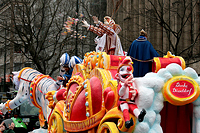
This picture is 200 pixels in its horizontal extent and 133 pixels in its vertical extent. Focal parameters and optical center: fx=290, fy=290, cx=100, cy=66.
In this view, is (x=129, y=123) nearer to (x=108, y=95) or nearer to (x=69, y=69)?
(x=108, y=95)

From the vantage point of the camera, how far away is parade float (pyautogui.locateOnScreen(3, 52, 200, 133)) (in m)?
4.02

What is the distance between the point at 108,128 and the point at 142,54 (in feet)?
7.59

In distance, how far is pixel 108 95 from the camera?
4707 mm

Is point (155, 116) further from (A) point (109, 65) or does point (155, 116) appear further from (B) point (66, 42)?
(B) point (66, 42)

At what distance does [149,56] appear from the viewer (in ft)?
20.2

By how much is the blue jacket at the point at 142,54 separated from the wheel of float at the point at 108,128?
1.82 m

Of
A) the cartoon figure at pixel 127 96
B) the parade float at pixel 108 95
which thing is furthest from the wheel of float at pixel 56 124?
the cartoon figure at pixel 127 96

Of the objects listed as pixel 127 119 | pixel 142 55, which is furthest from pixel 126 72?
pixel 142 55

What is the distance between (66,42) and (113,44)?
1083 cm

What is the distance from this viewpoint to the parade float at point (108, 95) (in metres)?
4.02

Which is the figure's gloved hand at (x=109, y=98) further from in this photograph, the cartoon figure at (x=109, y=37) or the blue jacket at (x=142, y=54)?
the cartoon figure at (x=109, y=37)

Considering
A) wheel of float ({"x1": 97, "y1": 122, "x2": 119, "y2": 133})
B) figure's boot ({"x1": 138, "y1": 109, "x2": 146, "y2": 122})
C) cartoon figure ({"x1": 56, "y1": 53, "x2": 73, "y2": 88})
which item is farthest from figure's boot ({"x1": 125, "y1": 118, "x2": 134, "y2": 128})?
cartoon figure ({"x1": 56, "y1": 53, "x2": 73, "y2": 88})

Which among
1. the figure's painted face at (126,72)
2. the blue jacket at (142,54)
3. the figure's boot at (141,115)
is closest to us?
the figure's boot at (141,115)

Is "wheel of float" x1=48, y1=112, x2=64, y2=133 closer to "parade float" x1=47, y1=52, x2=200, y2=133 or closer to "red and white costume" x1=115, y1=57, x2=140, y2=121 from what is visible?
"parade float" x1=47, y1=52, x2=200, y2=133
